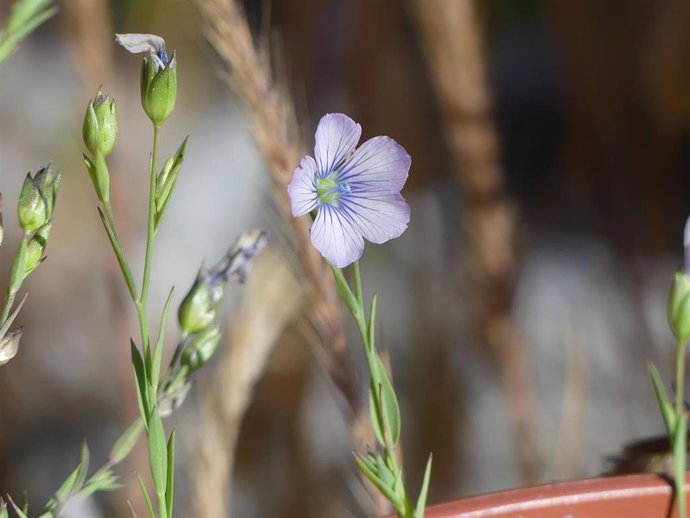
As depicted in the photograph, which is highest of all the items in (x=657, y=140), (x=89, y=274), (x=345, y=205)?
(x=345, y=205)

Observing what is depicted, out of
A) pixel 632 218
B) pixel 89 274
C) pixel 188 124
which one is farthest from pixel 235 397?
pixel 188 124

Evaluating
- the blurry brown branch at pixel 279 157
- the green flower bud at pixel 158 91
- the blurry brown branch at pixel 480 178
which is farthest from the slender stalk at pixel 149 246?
the blurry brown branch at pixel 480 178

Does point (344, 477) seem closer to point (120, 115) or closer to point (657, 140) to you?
point (120, 115)

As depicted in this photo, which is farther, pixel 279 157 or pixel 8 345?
pixel 279 157

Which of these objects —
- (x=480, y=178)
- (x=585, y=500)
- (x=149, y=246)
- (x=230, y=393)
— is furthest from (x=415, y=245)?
(x=149, y=246)

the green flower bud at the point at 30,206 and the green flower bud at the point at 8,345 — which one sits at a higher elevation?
the green flower bud at the point at 30,206

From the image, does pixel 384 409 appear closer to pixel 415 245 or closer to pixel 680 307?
pixel 680 307

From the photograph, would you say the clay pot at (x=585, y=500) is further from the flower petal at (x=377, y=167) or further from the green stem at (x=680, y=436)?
the flower petal at (x=377, y=167)
